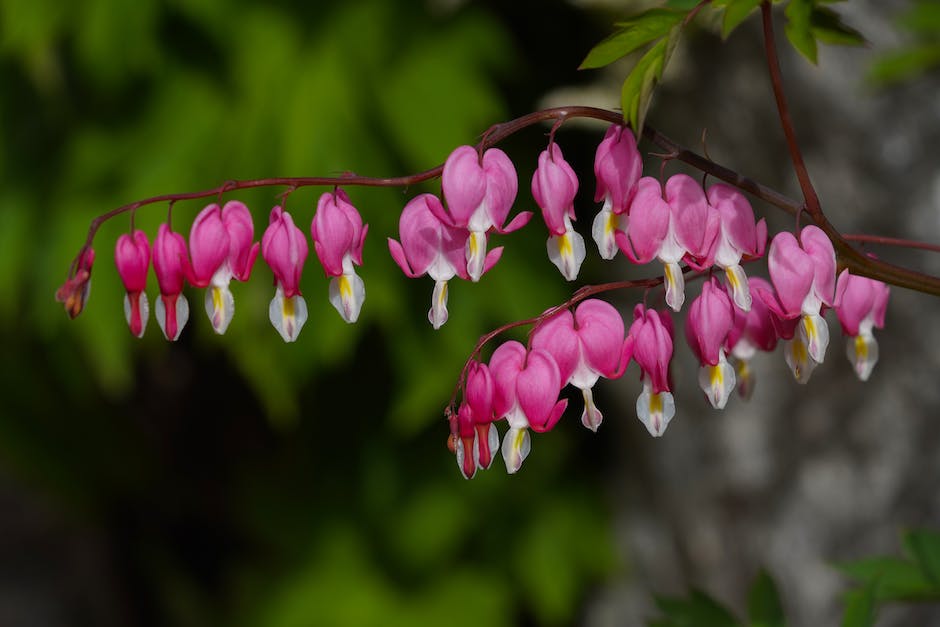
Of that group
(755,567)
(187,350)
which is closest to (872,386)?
(755,567)

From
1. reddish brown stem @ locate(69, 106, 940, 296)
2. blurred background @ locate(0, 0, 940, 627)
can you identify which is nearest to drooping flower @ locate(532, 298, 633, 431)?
reddish brown stem @ locate(69, 106, 940, 296)

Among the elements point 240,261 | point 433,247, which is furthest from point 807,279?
point 240,261

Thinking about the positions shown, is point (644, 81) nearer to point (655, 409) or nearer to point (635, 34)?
point (635, 34)

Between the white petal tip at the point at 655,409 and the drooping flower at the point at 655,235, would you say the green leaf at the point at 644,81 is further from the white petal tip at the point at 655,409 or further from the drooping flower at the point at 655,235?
the white petal tip at the point at 655,409

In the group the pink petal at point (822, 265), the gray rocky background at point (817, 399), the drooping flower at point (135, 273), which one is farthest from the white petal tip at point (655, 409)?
the gray rocky background at point (817, 399)

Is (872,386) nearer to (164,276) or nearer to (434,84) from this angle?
(434,84)

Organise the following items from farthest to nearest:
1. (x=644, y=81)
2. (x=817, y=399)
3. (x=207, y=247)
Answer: (x=817, y=399)
(x=207, y=247)
(x=644, y=81)

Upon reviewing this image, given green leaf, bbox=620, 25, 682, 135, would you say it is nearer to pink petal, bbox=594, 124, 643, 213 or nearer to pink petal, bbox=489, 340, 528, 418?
pink petal, bbox=594, 124, 643, 213
